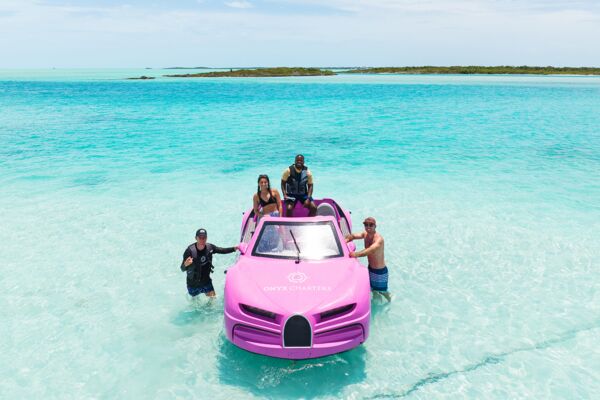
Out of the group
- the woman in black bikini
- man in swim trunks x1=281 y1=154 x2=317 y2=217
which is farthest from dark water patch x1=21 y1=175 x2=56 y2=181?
the woman in black bikini

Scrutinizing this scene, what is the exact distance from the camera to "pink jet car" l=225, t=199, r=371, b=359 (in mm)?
5031

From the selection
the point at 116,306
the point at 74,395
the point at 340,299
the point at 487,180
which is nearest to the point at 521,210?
the point at 487,180

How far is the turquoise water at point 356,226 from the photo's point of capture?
5762 mm

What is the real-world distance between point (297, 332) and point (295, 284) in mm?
739

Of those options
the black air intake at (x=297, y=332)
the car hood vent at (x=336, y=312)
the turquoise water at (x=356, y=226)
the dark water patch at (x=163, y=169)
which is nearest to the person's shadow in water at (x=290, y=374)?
the turquoise water at (x=356, y=226)

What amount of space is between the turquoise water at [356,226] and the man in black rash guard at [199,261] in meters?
0.55

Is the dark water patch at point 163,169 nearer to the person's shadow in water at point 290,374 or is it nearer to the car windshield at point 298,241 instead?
the car windshield at point 298,241

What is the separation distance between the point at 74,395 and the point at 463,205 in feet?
38.7

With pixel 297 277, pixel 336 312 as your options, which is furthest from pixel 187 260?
pixel 336 312

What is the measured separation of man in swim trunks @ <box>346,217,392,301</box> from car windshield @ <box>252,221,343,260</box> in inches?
24.2

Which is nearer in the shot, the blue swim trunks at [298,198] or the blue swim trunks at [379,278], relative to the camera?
the blue swim trunks at [379,278]

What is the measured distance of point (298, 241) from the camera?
21.2 ft

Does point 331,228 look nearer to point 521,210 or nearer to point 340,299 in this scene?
point 340,299

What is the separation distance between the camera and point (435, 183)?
15.9 metres
